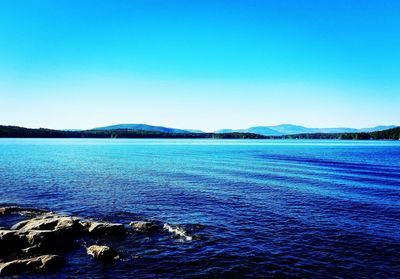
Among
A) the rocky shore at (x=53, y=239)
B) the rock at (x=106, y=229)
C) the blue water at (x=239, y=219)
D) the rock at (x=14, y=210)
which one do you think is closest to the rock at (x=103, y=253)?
the rocky shore at (x=53, y=239)

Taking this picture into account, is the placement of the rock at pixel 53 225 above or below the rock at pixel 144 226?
above

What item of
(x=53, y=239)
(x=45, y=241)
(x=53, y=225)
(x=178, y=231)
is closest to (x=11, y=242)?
(x=45, y=241)

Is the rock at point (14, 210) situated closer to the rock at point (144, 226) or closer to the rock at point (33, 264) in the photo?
the rock at point (144, 226)

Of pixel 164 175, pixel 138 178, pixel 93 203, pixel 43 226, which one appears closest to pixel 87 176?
pixel 138 178

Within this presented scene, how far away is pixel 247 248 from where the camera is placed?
86.0ft

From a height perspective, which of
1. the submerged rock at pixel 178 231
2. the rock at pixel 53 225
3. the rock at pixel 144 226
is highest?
the rock at pixel 53 225

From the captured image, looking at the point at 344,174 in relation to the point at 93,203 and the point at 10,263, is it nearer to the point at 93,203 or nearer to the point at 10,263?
the point at 93,203

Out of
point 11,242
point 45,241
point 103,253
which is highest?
point 11,242

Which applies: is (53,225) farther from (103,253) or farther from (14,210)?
(14,210)

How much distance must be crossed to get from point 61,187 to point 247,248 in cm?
3819

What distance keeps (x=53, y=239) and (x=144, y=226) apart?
8.20 meters

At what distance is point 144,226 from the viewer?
3075cm

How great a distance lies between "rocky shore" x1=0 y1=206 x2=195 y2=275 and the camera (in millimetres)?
22422

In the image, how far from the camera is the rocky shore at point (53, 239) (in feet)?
73.6
